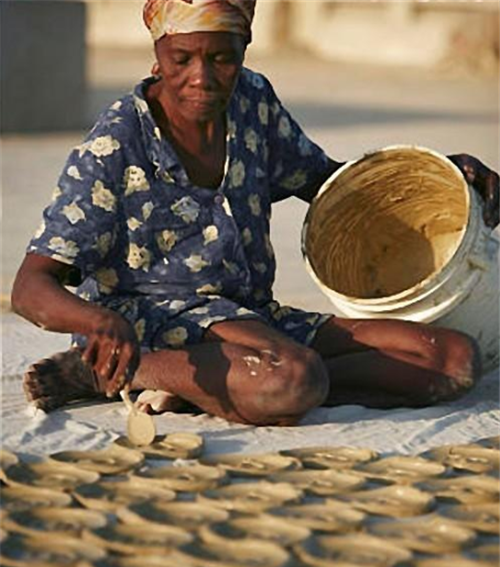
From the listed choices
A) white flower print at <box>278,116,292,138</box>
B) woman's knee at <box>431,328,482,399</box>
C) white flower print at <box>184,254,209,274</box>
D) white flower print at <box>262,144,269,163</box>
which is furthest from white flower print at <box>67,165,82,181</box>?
woman's knee at <box>431,328,482,399</box>

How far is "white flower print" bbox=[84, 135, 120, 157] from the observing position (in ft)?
15.0

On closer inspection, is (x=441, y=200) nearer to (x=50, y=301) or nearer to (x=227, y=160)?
(x=227, y=160)

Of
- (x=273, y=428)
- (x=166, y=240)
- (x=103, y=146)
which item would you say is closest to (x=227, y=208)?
(x=166, y=240)

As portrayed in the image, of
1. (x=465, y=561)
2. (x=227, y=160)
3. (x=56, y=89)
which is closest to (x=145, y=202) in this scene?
(x=227, y=160)

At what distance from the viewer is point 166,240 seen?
185 inches

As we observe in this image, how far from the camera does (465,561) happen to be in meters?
A: 3.54

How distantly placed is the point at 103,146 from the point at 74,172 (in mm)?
107

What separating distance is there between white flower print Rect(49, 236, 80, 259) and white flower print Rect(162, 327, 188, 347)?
37 cm

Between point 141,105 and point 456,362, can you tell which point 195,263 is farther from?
point 456,362

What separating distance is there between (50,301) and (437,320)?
4.04ft

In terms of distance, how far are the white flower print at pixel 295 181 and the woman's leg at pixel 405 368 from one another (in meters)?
0.56

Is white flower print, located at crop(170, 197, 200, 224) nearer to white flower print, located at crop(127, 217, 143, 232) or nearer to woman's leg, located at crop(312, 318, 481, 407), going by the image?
white flower print, located at crop(127, 217, 143, 232)

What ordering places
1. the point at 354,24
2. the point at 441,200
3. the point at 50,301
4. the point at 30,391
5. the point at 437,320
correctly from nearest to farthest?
the point at 50,301 → the point at 30,391 → the point at 437,320 → the point at 441,200 → the point at 354,24

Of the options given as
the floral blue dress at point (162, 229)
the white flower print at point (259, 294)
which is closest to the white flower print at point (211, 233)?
the floral blue dress at point (162, 229)
